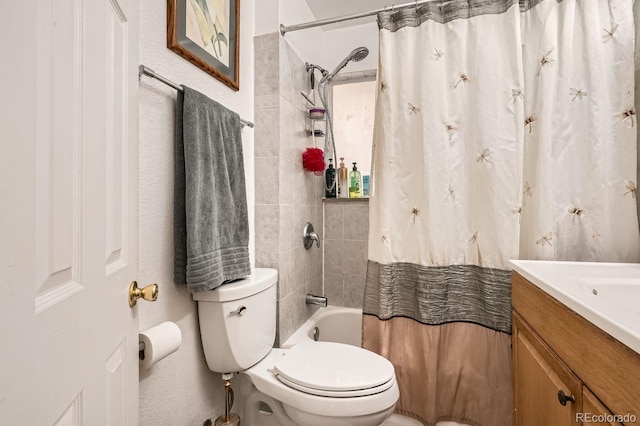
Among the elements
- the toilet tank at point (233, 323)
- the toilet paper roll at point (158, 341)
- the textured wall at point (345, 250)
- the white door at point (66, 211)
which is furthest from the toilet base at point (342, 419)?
the textured wall at point (345, 250)

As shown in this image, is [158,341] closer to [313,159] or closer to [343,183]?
[313,159]

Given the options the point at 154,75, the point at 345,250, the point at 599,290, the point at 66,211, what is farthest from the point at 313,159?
the point at 66,211

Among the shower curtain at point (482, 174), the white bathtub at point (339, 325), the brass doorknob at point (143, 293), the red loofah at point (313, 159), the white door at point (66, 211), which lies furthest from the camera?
the white bathtub at point (339, 325)

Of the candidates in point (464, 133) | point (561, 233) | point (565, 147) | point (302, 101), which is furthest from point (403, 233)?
point (302, 101)

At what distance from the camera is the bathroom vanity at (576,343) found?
533mm

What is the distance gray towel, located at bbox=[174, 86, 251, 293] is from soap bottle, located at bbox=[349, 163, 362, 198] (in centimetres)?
103

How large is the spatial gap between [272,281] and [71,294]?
0.95 meters

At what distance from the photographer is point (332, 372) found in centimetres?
114

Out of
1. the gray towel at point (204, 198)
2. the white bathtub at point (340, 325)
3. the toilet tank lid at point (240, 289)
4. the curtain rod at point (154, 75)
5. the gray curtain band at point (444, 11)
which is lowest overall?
the white bathtub at point (340, 325)

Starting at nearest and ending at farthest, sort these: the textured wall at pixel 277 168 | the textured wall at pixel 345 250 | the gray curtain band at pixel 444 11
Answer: the gray curtain band at pixel 444 11 → the textured wall at pixel 277 168 → the textured wall at pixel 345 250

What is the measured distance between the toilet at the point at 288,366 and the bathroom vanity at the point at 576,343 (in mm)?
450

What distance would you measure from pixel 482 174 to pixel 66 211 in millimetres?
1367

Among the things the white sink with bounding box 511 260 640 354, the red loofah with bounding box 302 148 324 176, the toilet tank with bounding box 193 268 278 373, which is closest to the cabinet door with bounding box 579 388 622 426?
the white sink with bounding box 511 260 640 354

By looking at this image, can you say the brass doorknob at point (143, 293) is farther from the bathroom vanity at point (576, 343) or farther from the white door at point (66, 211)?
the bathroom vanity at point (576, 343)
